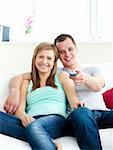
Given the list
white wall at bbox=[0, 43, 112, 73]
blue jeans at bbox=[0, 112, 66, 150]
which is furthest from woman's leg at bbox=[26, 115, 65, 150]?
white wall at bbox=[0, 43, 112, 73]

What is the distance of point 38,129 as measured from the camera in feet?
4.18

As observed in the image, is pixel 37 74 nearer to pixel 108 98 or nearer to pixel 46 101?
pixel 46 101

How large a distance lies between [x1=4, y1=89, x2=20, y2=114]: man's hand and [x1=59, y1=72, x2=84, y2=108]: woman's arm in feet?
0.85

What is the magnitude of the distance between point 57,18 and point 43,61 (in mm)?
981

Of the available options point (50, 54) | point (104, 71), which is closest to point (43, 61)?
point (50, 54)

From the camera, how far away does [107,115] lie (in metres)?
1.47

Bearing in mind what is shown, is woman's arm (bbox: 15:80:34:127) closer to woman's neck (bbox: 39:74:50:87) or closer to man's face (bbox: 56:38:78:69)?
woman's neck (bbox: 39:74:50:87)

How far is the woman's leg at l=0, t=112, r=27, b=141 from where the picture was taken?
138 cm

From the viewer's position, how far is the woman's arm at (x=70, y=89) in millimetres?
1540

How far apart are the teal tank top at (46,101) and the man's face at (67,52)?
172 mm

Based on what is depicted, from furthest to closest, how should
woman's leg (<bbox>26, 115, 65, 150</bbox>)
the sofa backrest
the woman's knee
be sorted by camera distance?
1. the sofa backrest
2. the woman's knee
3. woman's leg (<bbox>26, 115, 65, 150</bbox>)

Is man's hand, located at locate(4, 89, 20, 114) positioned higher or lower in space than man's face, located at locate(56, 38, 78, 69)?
lower

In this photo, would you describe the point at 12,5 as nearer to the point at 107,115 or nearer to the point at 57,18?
the point at 57,18

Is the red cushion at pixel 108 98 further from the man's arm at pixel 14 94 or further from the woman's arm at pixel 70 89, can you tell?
the man's arm at pixel 14 94
